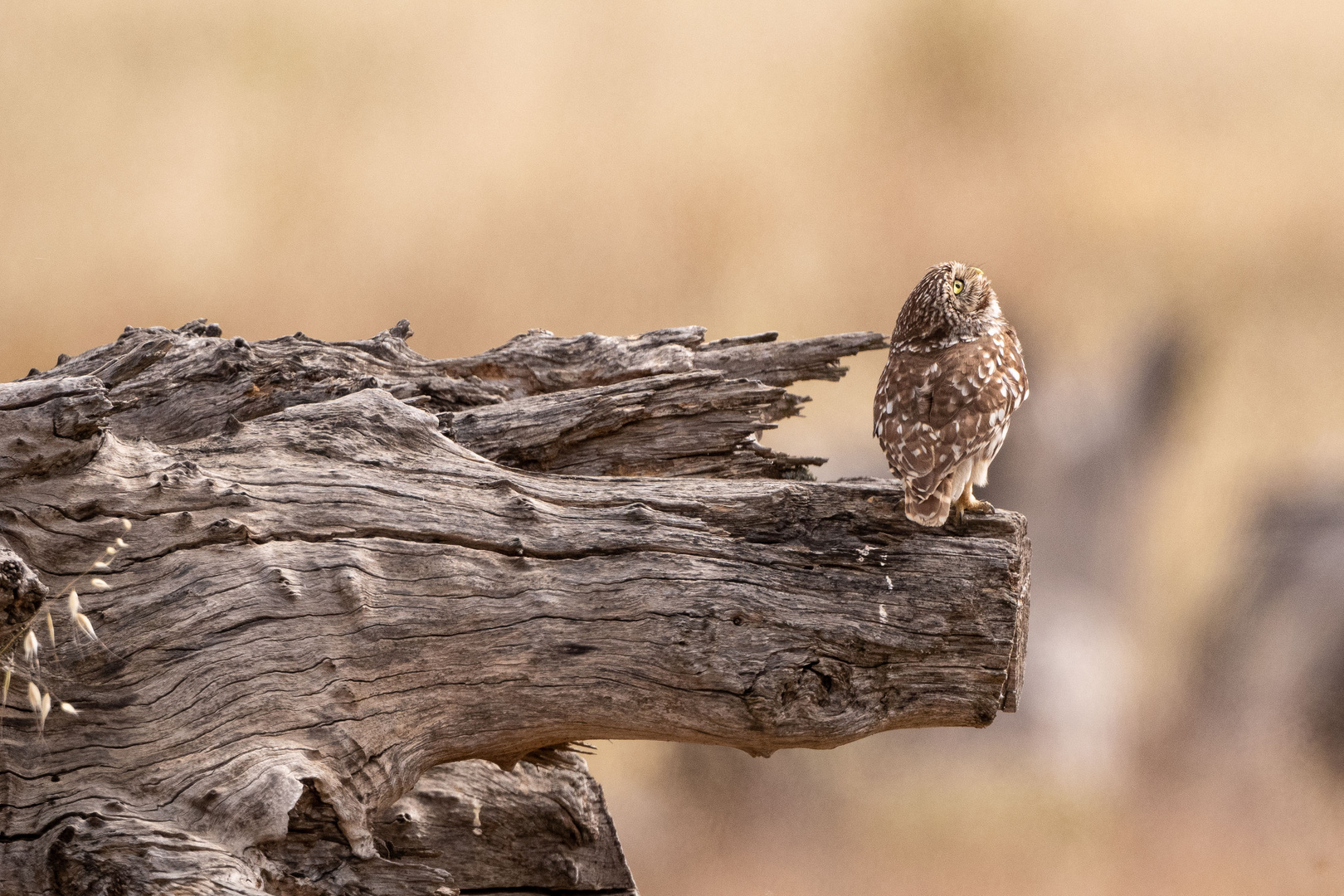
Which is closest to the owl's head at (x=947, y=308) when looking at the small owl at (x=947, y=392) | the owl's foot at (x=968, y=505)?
the small owl at (x=947, y=392)

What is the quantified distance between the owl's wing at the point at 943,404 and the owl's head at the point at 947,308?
0.26 ft

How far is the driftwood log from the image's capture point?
7.20ft

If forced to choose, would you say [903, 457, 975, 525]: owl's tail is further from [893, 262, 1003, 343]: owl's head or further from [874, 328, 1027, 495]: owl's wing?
[893, 262, 1003, 343]: owl's head

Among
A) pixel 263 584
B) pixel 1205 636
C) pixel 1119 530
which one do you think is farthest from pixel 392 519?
pixel 1205 636

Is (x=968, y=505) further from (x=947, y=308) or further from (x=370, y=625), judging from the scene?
(x=370, y=625)

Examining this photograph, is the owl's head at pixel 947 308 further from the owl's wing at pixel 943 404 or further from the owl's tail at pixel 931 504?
the owl's tail at pixel 931 504

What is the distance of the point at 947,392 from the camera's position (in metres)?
2.62

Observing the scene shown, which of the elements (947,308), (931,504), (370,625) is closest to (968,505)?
(931,504)

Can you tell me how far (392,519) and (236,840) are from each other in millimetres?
838

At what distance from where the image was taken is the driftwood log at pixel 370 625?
2195mm

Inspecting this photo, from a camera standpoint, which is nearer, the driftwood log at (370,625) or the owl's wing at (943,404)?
the driftwood log at (370,625)

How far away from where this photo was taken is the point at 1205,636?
5.82 metres

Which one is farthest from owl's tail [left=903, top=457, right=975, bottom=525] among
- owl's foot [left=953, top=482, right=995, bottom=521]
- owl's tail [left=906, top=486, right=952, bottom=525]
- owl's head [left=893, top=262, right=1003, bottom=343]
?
owl's head [left=893, top=262, right=1003, bottom=343]

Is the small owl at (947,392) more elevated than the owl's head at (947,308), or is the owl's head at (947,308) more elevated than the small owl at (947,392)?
the owl's head at (947,308)
